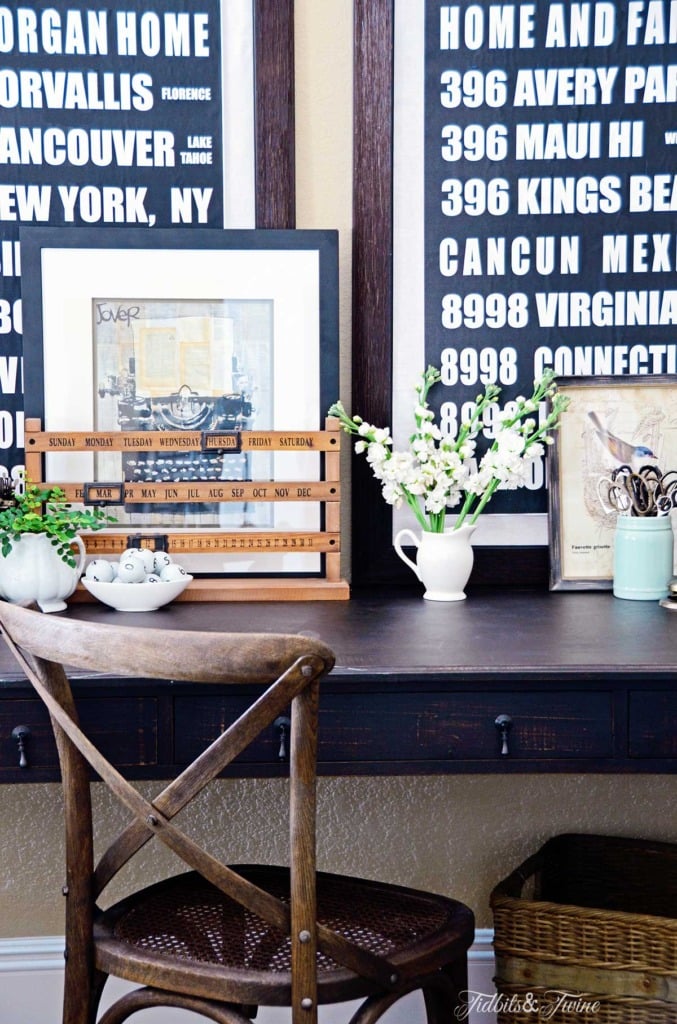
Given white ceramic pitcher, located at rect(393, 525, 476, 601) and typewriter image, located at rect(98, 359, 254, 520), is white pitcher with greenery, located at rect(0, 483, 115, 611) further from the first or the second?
white ceramic pitcher, located at rect(393, 525, 476, 601)

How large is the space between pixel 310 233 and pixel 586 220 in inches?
21.7

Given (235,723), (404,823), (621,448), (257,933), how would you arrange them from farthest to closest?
(404,823) < (621,448) < (257,933) < (235,723)

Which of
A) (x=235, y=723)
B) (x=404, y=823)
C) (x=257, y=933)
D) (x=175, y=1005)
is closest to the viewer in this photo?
(x=235, y=723)

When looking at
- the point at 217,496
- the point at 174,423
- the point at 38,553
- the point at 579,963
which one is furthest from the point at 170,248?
the point at 579,963

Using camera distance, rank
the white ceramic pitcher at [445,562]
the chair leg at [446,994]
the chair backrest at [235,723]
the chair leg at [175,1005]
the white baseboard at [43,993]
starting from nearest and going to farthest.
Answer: the chair backrest at [235,723] → the chair leg at [175,1005] → the chair leg at [446,994] → the white ceramic pitcher at [445,562] → the white baseboard at [43,993]

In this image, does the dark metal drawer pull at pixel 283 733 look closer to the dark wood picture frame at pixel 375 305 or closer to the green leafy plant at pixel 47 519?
the green leafy plant at pixel 47 519

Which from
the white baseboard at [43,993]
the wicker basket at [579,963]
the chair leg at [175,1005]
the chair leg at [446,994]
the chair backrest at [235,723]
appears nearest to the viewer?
the chair backrest at [235,723]

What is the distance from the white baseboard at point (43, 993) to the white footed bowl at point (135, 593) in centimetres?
81

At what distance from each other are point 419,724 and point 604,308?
1002mm

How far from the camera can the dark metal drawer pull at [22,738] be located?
1414mm

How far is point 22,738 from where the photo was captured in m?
1.42

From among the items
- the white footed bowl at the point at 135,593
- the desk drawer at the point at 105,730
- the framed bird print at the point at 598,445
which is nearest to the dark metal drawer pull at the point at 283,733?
the desk drawer at the point at 105,730

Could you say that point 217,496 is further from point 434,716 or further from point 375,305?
point 434,716

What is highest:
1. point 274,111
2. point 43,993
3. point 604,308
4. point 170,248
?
point 274,111
